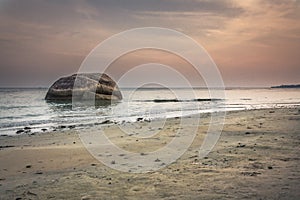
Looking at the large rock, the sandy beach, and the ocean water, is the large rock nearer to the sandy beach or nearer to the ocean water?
the ocean water

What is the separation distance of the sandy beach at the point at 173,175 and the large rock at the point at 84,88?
24464mm

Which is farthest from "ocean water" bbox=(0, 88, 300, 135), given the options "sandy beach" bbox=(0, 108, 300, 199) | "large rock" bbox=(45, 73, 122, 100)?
"sandy beach" bbox=(0, 108, 300, 199)

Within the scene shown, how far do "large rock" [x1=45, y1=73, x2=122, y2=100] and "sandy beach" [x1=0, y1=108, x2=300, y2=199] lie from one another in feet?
80.3

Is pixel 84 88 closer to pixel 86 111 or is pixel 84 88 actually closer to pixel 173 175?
pixel 86 111

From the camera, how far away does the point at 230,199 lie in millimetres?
3322

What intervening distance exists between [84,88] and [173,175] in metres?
28.3

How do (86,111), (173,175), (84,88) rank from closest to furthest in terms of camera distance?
(173,175)
(86,111)
(84,88)

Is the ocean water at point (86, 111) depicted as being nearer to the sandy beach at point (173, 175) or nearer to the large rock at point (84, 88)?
the large rock at point (84, 88)

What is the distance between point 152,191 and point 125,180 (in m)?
0.69

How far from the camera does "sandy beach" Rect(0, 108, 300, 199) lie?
3.64 meters

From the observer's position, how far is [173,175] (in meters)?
4.42

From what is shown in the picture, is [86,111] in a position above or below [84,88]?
below

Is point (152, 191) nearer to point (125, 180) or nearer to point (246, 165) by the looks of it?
point (125, 180)

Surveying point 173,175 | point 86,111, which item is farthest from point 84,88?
point 173,175
